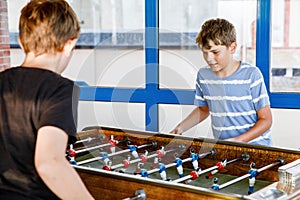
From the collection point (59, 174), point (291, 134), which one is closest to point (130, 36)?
point (291, 134)

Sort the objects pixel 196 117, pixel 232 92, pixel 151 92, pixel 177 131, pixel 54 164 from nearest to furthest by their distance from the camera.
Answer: pixel 54 164
pixel 232 92
pixel 177 131
pixel 196 117
pixel 151 92

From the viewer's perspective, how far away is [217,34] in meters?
2.85

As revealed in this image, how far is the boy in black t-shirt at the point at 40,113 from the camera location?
5.16 feet

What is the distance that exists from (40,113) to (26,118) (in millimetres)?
65

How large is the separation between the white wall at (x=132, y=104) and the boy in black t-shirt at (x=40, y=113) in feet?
7.93

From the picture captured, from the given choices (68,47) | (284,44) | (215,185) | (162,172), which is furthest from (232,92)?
(68,47)

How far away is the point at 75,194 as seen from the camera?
5.32ft

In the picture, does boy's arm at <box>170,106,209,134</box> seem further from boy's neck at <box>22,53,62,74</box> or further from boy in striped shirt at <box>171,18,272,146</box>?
boy's neck at <box>22,53,62,74</box>

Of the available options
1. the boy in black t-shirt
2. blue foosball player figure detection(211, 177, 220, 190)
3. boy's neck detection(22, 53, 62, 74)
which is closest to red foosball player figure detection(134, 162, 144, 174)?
blue foosball player figure detection(211, 177, 220, 190)

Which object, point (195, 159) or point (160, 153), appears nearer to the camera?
point (195, 159)

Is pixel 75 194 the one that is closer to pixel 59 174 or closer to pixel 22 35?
pixel 59 174

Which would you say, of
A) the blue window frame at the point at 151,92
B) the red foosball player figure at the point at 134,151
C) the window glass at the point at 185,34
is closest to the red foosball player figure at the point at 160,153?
the red foosball player figure at the point at 134,151

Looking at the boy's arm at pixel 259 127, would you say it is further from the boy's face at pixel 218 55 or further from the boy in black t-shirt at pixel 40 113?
the boy in black t-shirt at pixel 40 113

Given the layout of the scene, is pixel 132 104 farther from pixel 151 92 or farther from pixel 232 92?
pixel 232 92
